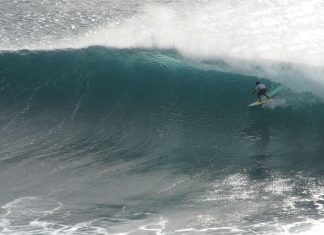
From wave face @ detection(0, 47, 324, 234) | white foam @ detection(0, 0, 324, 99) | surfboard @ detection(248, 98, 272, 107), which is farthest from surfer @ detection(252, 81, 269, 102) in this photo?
white foam @ detection(0, 0, 324, 99)

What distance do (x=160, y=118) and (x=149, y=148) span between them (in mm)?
2016

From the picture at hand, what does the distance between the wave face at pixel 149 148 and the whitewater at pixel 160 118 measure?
2.1 inches

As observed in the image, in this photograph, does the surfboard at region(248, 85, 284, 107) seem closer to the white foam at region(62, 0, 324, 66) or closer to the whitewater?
the whitewater

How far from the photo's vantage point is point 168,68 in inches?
950

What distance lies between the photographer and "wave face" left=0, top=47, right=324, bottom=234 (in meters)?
16.2

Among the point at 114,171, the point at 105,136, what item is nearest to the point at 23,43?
the point at 105,136

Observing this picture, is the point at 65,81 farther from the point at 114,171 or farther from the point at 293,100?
the point at 293,100

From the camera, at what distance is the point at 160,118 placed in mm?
21625

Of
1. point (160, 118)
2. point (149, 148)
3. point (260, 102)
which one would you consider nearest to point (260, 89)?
point (260, 102)

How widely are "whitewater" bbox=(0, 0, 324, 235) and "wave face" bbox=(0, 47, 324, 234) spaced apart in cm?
5

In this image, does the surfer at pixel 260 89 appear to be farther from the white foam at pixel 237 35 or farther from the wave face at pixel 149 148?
the white foam at pixel 237 35

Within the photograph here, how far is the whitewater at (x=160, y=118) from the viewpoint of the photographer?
54.3ft

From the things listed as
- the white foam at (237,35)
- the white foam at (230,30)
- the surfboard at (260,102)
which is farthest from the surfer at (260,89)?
the white foam at (230,30)

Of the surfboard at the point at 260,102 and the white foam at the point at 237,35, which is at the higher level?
the white foam at the point at 237,35
